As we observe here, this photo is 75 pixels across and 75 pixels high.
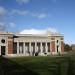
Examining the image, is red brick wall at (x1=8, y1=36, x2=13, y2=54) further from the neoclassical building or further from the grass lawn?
the grass lawn

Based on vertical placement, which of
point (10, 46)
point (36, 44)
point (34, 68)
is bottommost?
point (34, 68)

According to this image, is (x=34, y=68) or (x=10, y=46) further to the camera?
(x=10, y=46)

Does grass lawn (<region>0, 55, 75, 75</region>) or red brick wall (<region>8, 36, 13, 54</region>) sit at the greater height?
red brick wall (<region>8, 36, 13, 54</region>)

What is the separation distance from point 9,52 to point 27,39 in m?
10.5

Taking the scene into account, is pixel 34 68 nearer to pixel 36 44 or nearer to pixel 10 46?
pixel 10 46

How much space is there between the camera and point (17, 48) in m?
82.3

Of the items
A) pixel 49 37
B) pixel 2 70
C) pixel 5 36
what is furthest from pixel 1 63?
pixel 49 37

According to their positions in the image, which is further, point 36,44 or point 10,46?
point 36,44

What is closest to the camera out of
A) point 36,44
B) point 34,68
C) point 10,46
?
point 34,68

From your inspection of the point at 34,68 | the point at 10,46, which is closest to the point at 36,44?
the point at 10,46

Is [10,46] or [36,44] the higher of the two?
[36,44]

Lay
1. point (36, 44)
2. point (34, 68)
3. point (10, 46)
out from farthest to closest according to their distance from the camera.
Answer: point (36, 44) → point (10, 46) → point (34, 68)

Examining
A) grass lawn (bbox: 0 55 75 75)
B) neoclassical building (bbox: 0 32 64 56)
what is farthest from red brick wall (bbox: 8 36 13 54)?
grass lawn (bbox: 0 55 75 75)

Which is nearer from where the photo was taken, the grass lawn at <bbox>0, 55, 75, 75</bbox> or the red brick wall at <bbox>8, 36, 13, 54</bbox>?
the grass lawn at <bbox>0, 55, 75, 75</bbox>
